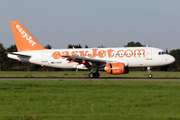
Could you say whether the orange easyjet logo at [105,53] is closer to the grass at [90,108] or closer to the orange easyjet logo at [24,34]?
the orange easyjet logo at [24,34]

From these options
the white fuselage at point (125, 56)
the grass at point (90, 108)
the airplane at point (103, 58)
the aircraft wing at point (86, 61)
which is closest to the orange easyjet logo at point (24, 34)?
the airplane at point (103, 58)

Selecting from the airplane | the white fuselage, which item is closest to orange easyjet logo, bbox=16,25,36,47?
the airplane

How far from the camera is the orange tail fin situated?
36.2 m

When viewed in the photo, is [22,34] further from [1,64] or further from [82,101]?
[1,64]

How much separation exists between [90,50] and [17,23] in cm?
1165

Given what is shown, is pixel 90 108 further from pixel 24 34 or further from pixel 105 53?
pixel 24 34

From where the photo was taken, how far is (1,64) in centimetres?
8425

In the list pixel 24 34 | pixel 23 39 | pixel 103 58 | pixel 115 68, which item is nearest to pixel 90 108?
pixel 115 68

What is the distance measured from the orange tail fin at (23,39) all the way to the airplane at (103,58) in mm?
637

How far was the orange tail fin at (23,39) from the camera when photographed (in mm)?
36219

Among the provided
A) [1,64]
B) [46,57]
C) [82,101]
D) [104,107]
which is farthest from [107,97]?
[1,64]

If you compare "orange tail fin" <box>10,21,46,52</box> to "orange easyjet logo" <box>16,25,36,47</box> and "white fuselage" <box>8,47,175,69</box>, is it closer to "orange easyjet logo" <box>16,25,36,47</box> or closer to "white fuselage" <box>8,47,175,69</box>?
"orange easyjet logo" <box>16,25,36,47</box>

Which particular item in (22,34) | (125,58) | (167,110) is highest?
(22,34)

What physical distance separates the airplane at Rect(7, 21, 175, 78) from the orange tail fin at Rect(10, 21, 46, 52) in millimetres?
637
